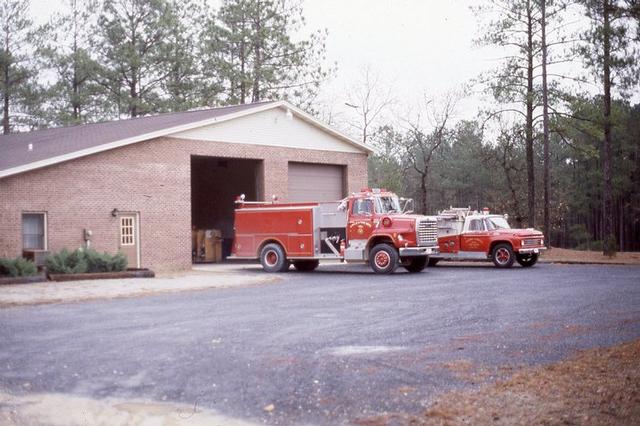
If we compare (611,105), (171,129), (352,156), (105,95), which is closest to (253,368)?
(171,129)

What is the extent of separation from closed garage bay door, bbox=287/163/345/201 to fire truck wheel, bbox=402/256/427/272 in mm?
7621

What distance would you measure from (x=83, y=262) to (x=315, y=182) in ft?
42.3

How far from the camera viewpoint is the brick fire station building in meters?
24.4

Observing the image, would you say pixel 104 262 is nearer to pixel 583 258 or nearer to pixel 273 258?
pixel 273 258

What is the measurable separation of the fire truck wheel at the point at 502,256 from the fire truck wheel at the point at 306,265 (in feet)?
20.7

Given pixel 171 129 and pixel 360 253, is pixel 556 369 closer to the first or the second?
pixel 360 253

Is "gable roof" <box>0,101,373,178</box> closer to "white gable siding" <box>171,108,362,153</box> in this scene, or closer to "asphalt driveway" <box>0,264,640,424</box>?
"white gable siding" <box>171,108,362,153</box>

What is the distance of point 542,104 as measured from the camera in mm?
36906

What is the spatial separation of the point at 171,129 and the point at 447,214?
10.3 metres

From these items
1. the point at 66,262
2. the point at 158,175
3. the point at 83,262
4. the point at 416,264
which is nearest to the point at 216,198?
the point at 158,175

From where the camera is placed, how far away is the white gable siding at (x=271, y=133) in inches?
1161

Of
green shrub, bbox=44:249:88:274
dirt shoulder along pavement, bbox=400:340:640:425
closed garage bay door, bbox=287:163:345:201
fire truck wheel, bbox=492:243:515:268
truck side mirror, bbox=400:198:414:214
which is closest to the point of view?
dirt shoulder along pavement, bbox=400:340:640:425

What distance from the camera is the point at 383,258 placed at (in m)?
25.0

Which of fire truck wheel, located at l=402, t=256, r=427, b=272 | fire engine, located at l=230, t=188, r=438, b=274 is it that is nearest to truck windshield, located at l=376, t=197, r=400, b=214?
fire engine, located at l=230, t=188, r=438, b=274
